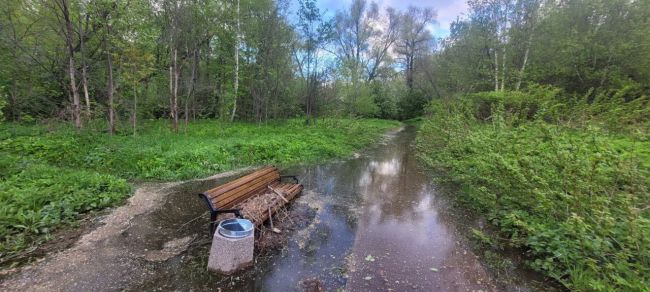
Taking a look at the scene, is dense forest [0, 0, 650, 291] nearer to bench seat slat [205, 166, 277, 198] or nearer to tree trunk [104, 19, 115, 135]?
tree trunk [104, 19, 115, 135]

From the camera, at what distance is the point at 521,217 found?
430 cm

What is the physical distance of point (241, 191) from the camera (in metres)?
4.94

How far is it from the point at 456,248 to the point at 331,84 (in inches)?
720

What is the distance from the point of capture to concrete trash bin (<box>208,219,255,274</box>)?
3312 millimetres

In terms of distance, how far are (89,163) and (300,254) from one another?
7.07m

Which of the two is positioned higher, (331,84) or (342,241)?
(331,84)

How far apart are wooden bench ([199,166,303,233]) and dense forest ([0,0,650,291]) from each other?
2464 mm

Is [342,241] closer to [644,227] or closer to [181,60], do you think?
[644,227]

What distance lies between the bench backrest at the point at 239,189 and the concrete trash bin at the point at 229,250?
0.87 meters

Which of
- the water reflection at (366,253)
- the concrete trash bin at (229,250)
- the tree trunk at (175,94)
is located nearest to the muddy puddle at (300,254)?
the water reflection at (366,253)

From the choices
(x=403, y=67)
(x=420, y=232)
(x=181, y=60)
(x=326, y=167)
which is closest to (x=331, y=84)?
(x=181, y=60)

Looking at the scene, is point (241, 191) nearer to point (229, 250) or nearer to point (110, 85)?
point (229, 250)

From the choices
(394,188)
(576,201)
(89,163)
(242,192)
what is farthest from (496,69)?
(89,163)

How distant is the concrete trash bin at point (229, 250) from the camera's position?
3312 millimetres
